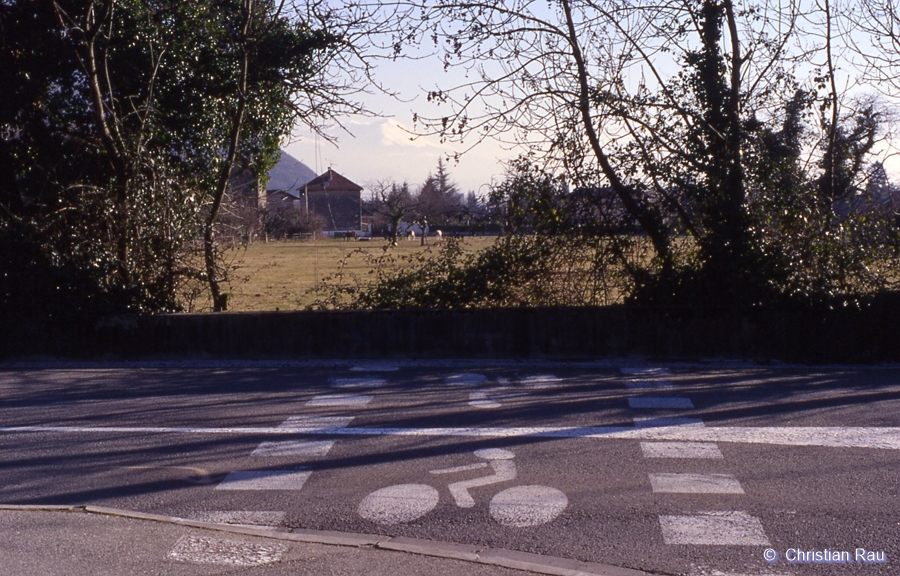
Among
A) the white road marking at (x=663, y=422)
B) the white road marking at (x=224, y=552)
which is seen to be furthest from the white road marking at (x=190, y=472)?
the white road marking at (x=663, y=422)

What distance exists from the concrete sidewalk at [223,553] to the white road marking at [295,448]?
64.1 inches

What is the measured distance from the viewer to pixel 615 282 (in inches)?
494

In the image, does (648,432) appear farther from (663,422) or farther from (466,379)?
(466,379)

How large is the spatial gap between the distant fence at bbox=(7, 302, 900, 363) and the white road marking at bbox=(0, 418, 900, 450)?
3678mm

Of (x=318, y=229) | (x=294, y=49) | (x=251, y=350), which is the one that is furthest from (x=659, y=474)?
(x=318, y=229)

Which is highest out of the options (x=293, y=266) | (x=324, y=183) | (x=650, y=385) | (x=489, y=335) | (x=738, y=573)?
(x=324, y=183)

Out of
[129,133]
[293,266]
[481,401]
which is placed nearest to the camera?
[481,401]

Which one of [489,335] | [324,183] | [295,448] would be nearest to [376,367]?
[489,335]

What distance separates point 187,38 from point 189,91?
0.92m

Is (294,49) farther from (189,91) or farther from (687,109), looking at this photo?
(687,109)

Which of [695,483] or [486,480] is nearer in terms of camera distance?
[695,483]

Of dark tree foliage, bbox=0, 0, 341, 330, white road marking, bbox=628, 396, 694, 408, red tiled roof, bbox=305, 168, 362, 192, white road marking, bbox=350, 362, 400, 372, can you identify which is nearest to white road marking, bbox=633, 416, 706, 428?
white road marking, bbox=628, 396, 694, 408

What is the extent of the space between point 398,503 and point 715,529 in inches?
82.6

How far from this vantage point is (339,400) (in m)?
9.38
